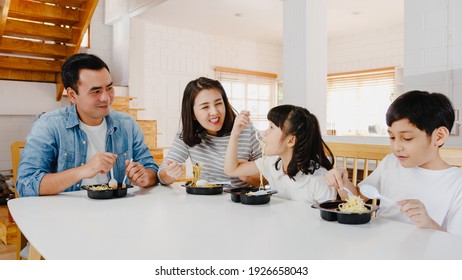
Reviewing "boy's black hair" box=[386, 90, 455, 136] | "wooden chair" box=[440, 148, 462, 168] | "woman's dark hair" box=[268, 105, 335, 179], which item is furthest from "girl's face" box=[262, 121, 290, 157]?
"wooden chair" box=[440, 148, 462, 168]

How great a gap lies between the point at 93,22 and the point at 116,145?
497cm

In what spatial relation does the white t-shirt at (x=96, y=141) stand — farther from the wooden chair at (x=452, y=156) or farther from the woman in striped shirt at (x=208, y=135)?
the wooden chair at (x=452, y=156)

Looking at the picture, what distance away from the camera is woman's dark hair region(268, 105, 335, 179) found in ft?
4.98

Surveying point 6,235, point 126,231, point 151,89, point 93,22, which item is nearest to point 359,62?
point 151,89

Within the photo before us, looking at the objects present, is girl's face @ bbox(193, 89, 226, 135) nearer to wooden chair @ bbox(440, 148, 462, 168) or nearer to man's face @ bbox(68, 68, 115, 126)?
man's face @ bbox(68, 68, 115, 126)

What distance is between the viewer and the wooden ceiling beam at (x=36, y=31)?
14.7 ft

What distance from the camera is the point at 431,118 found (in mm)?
1215

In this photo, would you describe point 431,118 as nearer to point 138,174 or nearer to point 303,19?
point 138,174

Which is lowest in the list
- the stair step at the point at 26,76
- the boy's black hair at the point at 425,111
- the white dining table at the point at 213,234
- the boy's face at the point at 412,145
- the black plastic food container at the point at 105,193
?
the white dining table at the point at 213,234

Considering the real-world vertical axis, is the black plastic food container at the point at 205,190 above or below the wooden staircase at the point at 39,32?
below

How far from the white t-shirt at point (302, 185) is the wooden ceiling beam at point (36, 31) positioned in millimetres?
4050

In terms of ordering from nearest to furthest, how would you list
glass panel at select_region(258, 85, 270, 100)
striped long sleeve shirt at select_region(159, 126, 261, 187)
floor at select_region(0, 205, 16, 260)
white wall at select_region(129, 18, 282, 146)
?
striped long sleeve shirt at select_region(159, 126, 261, 187) → floor at select_region(0, 205, 16, 260) → white wall at select_region(129, 18, 282, 146) → glass panel at select_region(258, 85, 270, 100)

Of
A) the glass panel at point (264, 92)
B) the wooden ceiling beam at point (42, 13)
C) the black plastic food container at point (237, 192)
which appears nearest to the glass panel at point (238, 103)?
the glass panel at point (264, 92)

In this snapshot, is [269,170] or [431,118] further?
[269,170]
